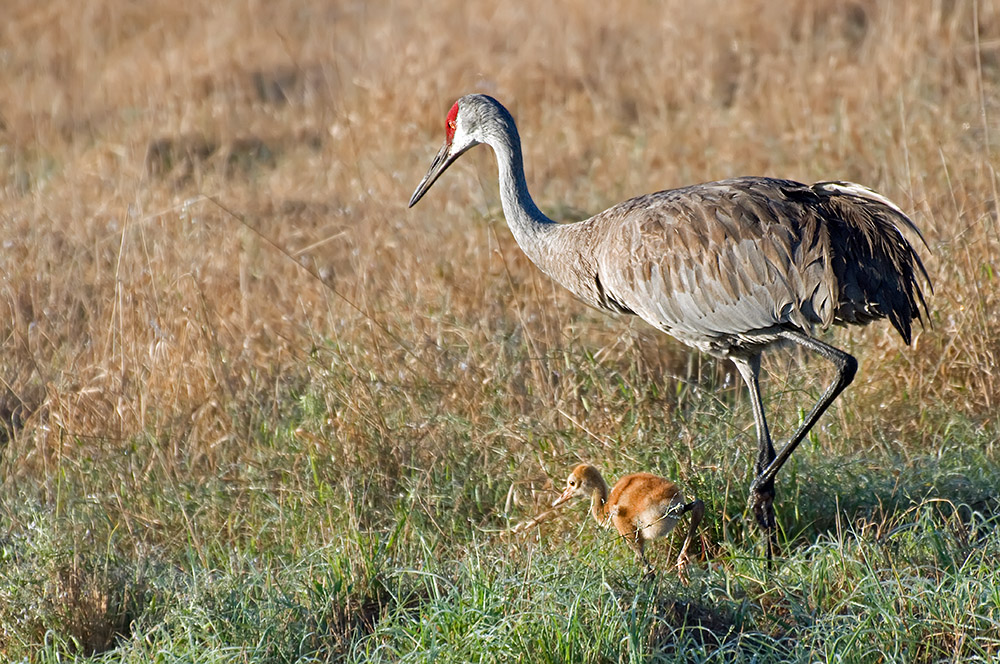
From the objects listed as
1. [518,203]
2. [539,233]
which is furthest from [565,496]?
[518,203]

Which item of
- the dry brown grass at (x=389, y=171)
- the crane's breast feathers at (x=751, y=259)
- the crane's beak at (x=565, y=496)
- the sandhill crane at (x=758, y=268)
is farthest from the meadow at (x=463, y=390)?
the crane's breast feathers at (x=751, y=259)

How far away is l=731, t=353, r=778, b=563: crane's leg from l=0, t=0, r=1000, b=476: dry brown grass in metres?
0.60

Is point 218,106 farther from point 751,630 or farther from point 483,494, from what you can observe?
point 751,630

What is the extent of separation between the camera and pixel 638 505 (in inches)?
156

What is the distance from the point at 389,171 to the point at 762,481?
14.4 ft

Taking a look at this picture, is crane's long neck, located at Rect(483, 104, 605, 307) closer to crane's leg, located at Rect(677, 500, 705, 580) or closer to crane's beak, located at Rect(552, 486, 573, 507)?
crane's beak, located at Rect(552, 486, 573, 507)

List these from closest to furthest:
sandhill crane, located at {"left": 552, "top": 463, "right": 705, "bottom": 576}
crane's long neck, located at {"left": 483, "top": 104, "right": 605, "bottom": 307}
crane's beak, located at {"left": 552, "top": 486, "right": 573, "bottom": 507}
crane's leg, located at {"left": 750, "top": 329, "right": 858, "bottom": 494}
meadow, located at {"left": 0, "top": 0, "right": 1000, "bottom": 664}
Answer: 1. meadow, located at {"left": 0, "top": 0, "right": 1000, "bottom": 664}
2. sandhill crane, located at {"left": 552, "top": 463, "right": 705, "bottom": 576}
3. crane's leg, located at {"left": 750, "top": 329, "right": 858, "bottom": 494}
4. crane's beak, located at {"left": 552, "top": 486, "right": 573, "bottom": 507}
5. crane's long neck, located at {"left": 483, "top": 104, "right": 605, "bottom": 307}

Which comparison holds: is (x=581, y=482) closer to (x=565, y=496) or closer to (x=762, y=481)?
(x=565, y=496)

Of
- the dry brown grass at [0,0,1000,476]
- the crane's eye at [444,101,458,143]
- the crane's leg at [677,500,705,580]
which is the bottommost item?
the crane's leg at [677,500,705,580]

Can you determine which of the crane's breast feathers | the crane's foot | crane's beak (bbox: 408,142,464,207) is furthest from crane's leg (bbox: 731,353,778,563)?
crane's beak (bbox: 408,142,464,207)

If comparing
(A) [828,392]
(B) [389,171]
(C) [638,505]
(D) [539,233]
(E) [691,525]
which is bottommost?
(E) [691,525]

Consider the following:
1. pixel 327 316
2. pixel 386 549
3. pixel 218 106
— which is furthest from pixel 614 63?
pixel 386 549

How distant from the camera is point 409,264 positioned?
6.09 meters

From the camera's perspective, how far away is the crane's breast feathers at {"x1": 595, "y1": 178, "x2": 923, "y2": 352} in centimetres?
411
